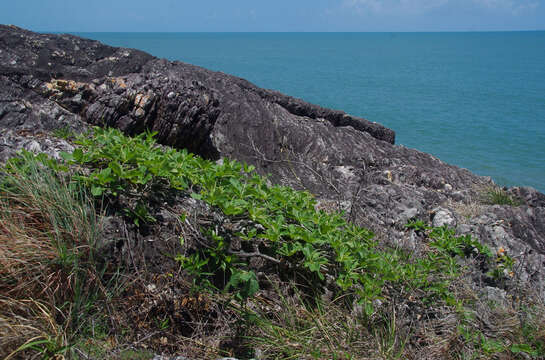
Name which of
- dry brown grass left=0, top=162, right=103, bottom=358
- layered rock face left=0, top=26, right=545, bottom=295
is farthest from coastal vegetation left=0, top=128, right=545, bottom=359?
layered rock face left=0, top=26, right=545, bottom=295

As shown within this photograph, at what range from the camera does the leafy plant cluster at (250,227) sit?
10.4ft

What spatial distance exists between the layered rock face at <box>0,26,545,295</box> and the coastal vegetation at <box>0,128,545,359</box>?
106 cm

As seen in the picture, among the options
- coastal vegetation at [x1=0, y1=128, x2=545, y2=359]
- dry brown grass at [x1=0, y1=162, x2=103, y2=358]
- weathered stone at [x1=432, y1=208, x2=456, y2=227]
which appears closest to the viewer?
dry brown grass at [x1=0, y1=162, x2=103, y2=358]

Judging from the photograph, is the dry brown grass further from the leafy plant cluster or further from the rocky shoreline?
the rocky shoreline

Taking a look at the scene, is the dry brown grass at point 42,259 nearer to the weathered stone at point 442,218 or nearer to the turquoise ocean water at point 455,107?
the weathered stone at point 442,218

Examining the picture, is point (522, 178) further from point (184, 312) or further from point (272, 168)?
point (184, 312)

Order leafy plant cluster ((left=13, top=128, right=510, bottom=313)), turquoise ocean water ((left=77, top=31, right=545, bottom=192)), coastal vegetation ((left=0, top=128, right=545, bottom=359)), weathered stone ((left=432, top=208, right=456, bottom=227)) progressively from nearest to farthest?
coastal vegetation ((left=0, top=128, right=545, bottom=359))
leafy plant cluster ((left=13, top=128, right=510, bottom=313))
weathered stone ((left=432, top=208, right=456, bottom=227))
turquoise ocean water ((left=77, top=31, right=545, bottom=192))

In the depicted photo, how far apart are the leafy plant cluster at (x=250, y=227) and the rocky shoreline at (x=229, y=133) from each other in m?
0.93

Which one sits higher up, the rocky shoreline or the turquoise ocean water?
the turquoise ocean water

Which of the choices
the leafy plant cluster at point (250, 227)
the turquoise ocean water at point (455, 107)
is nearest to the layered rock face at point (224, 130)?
the leafy plant cluster at point (250, 227)

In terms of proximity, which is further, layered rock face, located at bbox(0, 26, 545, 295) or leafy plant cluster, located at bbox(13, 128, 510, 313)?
layered rock face, located at bbox(0, 26, 545, 295)

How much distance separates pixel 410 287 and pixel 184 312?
6.16 feet

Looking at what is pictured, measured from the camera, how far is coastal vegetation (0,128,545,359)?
2.77 metres

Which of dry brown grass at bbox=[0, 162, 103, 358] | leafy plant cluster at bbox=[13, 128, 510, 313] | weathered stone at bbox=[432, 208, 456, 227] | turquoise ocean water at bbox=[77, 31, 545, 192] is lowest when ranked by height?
dry brown grass at bbox=[0, 162, 103, 358]
